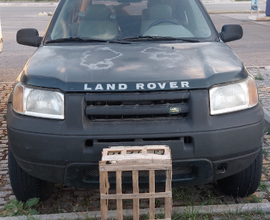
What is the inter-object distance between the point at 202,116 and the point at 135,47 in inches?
42.9

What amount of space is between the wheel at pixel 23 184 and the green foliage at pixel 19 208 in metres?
0.04

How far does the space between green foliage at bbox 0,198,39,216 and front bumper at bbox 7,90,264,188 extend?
0.58 meters

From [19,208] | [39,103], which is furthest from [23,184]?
[39,103]

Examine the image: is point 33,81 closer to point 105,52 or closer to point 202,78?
point 105,52

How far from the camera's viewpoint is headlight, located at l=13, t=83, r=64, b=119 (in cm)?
266

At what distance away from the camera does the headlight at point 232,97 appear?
2.67 meters

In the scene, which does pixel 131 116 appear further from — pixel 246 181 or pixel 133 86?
pixel 246 181

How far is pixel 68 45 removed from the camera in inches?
138

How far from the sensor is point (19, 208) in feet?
10.2

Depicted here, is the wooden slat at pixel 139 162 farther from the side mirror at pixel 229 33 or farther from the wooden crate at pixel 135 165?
the side mirror at pixel 229 33

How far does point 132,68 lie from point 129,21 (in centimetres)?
125

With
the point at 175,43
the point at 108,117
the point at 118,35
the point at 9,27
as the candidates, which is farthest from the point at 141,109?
the point at 9,27

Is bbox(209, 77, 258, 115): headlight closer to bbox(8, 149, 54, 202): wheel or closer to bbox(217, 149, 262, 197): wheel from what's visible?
bbox(217, 149, 262, 197): wheel

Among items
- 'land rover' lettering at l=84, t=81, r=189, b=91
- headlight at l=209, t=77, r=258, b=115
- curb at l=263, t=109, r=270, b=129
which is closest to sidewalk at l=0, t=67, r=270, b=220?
headlight at l=209, t=77, r=258, b=115
